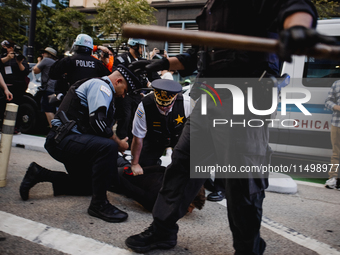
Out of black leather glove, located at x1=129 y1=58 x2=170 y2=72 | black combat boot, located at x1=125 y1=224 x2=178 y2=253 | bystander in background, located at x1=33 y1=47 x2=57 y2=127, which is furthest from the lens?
bystander in background, located at x1=33 y1=47 x2=57 y2=127

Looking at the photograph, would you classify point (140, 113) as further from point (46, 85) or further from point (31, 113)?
point (31, 113)

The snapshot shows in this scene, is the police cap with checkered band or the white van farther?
the white van

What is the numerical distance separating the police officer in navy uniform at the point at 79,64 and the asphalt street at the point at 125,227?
77.0 inches

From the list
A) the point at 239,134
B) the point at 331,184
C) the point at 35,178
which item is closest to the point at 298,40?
the point at 239,134

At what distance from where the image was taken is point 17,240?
6.23 ft

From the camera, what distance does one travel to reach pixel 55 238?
199 cm

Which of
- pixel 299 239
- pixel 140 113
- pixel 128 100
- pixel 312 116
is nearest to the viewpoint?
pixel 299 239

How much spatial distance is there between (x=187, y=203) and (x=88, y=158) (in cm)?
104

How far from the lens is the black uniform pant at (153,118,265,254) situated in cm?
159

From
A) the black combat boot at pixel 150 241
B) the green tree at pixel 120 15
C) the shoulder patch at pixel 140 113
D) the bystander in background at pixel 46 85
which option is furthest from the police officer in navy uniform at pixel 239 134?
the green tree at pixel 120 15

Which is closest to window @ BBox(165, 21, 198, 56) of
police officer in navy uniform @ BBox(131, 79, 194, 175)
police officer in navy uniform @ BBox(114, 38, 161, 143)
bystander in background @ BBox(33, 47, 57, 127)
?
bystander in background @ BBox(33, 47, 57, 127)

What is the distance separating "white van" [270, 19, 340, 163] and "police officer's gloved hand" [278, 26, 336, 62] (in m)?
3.87

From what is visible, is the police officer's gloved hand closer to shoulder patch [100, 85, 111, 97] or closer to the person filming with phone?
shoulder patch [100, 85, 111, 97]

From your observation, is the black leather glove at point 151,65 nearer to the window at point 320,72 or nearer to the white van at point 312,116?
the white van at point 312,116
